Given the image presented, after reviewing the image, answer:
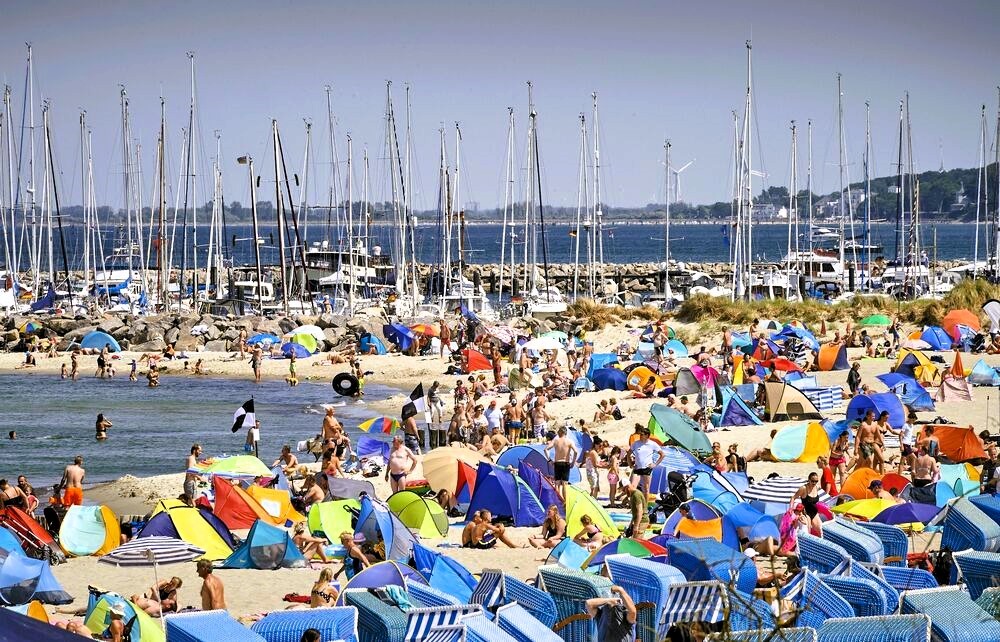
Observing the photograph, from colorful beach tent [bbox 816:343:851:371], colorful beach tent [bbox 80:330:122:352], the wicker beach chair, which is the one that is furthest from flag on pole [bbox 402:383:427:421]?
colorful beach tent [bbox 80:330:122:352]

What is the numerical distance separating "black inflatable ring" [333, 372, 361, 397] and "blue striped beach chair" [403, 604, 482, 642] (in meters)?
23.5

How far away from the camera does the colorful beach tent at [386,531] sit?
→ 14.4 m

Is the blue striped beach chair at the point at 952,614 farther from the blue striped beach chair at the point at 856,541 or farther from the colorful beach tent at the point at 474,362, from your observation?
the colorful beach tent at the point at 474,362

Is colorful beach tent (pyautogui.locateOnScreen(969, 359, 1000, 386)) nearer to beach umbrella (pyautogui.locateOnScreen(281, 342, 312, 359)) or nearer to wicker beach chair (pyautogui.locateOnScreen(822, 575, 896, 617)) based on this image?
wicker beach chair (pyautogui.locateOnScreen(822, 575, 896, 617))

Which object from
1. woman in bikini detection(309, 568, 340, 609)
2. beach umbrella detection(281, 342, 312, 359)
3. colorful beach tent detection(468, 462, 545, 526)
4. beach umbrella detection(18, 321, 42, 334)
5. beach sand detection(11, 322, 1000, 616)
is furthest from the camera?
beach umbrella detection(18, 321, 42, 334)

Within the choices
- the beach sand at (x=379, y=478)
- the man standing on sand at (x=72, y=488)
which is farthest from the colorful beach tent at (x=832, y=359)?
the man standing on sand at (x=72, y=488)

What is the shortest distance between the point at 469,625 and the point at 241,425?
1454cm

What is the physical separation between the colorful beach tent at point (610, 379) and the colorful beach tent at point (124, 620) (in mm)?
19034

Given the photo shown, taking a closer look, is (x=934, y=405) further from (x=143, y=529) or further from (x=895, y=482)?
(x=143, y=529)

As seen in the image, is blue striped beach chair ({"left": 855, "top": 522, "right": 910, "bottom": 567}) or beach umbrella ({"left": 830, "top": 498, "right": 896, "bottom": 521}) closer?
blue striped beach chair ({"left": 855, "top": 522, "right": 910, "bottom": 567})

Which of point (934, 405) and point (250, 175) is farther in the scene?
point (250, 175)

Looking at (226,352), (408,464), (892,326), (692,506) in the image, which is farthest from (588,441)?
(226,352)

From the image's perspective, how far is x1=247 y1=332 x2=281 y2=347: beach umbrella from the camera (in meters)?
41.4

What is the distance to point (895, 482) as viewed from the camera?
16.9 meters
